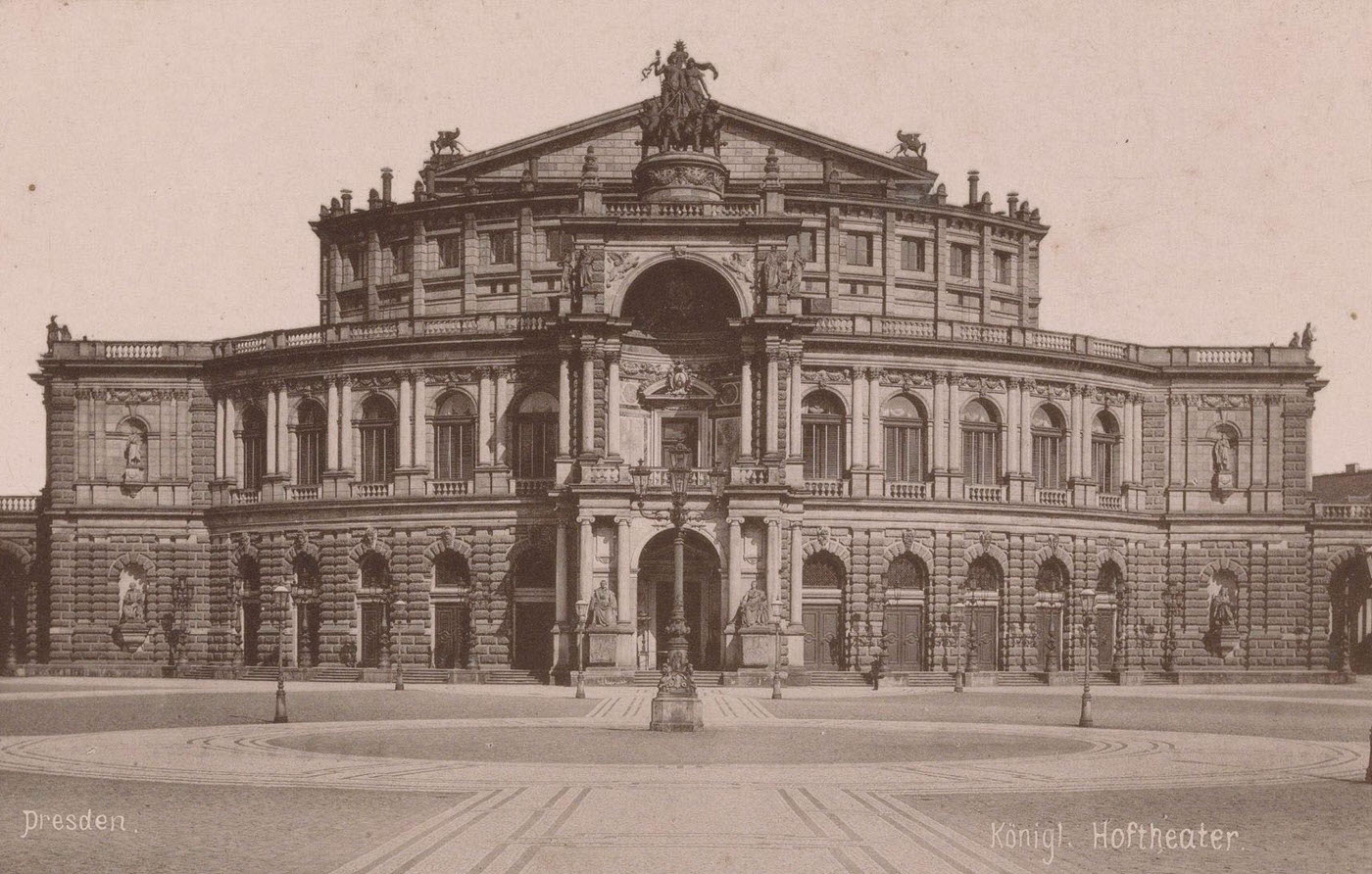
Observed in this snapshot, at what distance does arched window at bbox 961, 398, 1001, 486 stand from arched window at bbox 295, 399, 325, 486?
27.8 meters

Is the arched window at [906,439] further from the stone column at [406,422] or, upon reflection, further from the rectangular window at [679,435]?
the stone column at [406,422]

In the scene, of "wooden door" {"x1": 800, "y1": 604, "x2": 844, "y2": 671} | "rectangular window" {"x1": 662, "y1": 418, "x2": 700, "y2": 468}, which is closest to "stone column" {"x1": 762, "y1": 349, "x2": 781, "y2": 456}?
"rectangular window" {"x1": 662, "y1": 418, "x2": 700, "y2": 468}

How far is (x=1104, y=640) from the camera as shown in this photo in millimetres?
70125

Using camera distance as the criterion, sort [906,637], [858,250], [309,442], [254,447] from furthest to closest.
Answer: [858,250], [254,447], [309,442], [906,637]

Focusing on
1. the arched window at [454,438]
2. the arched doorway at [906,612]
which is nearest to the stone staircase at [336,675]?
the arched window at [454,438]

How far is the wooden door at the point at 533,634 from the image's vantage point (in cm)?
6531

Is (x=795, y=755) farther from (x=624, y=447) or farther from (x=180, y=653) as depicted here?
(x=180, y=653)

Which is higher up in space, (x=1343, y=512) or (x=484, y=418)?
(x=484, y=418)

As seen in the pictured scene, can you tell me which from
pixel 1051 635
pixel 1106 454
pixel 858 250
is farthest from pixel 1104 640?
pixel 858 250

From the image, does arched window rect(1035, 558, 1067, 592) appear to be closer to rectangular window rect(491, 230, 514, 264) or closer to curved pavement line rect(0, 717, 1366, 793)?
rectangular window rect(491, 230, 514, 264)

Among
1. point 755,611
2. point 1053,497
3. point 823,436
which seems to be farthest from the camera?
point 1053,497

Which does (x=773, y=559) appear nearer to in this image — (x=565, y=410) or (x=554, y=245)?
(x=565, y=410)

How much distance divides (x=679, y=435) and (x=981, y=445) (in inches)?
535

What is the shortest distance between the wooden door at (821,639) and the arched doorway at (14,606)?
37.2 m
